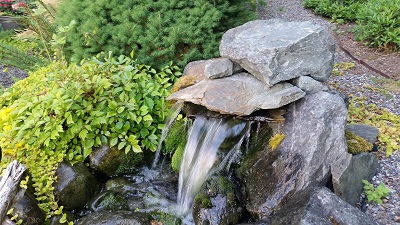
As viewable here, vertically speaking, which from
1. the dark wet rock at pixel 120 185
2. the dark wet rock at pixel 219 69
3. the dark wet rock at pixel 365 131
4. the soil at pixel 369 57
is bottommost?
the dark wet rock at pixel 120 185

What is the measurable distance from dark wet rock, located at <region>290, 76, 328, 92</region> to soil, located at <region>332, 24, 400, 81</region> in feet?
7.65

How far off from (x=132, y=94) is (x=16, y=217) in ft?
5.92

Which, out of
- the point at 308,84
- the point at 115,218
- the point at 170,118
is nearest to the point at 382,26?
the point at 308,84

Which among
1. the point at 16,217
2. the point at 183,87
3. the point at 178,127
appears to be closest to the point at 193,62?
Answer: the point at 183,87

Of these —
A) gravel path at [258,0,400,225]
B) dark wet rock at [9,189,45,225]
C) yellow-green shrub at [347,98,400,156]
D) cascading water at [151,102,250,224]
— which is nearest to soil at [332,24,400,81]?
gravel path at [258,0,400,225]

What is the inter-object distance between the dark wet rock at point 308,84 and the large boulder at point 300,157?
0.40ft

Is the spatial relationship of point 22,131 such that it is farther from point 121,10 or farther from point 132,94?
point 121,10

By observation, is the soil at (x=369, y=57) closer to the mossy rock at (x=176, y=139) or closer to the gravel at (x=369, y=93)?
the gravel at (x=369, y=93)

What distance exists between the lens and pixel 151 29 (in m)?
4.91

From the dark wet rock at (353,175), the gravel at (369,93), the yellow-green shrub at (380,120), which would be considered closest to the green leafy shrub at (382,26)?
the gravel at (369,93)

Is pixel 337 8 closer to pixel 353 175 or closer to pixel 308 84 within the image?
pixel 308 84

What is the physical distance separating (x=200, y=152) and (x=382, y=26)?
4.62 m

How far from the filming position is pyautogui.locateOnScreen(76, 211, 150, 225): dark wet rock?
3654 millimetres

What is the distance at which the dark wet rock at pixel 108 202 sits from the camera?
13.4 ft
